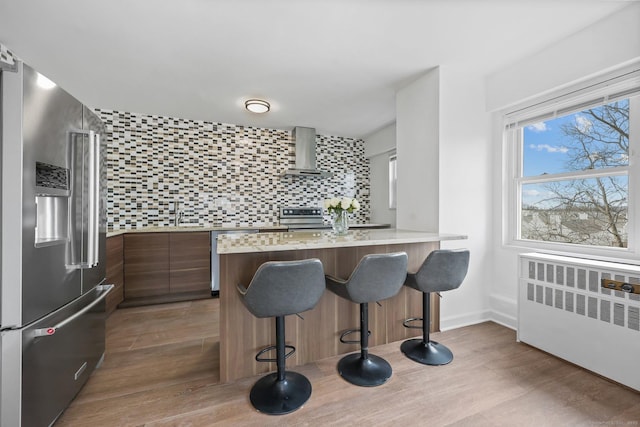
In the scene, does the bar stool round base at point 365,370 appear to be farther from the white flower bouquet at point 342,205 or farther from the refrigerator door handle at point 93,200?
the refrigerator door handle at point 93,200

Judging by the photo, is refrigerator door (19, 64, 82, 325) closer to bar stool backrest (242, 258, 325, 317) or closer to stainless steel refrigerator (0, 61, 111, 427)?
stainless steel refrigerator (0, 61, 111, 427)

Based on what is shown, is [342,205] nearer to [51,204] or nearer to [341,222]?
[341,222]

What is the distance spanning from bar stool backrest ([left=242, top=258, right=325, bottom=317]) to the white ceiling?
1715 mm

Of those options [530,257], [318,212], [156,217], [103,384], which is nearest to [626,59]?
[530,257]

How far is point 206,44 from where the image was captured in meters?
2.12

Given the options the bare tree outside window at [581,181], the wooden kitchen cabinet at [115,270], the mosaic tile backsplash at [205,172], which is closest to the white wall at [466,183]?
the bare tree outside window at [581,181]

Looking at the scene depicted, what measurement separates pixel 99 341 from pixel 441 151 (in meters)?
3.21

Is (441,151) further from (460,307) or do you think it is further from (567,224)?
(460,307)

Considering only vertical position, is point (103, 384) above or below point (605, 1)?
below

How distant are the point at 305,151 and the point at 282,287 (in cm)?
326

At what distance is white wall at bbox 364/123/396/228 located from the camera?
Answer: 4.40 m

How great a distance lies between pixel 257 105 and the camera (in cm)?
323

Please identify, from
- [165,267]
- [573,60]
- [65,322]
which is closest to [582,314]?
[573,60]

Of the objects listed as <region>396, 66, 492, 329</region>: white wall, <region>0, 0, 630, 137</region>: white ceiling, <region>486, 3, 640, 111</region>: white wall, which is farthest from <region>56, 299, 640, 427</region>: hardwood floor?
<region>0, 0, 630, 137</region>: white ceiling
